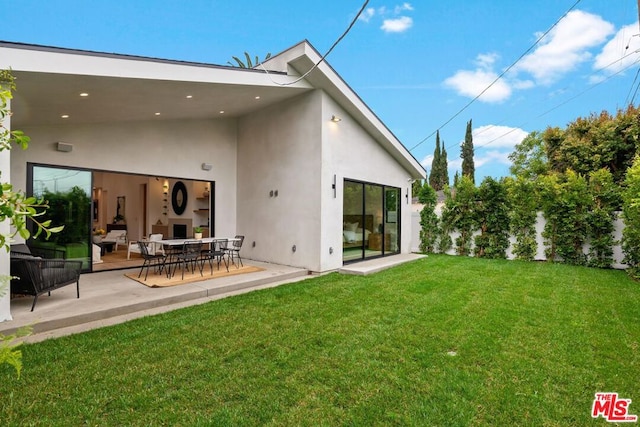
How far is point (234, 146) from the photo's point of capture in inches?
378

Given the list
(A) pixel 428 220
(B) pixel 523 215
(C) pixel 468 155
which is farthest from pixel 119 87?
(C) pixel 468 155

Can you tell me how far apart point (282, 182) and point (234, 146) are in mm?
2393

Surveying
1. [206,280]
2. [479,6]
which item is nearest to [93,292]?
[206,280]

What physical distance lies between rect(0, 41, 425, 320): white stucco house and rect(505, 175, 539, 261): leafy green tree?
2.90 metres

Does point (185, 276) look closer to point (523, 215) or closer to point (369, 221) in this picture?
point (369, 221)

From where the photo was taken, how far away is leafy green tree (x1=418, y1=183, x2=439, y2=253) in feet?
37.4

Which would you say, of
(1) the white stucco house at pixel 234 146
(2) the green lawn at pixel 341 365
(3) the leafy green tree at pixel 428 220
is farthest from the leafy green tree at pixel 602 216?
(1) the white stucco house at pixel 234 146

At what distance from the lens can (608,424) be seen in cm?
229

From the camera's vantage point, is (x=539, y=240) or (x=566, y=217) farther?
(x=539, y=240)

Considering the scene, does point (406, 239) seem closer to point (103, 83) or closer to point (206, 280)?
point (206, 280)

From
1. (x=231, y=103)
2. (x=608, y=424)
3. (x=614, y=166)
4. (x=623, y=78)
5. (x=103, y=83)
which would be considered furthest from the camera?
(x=614, y=166)

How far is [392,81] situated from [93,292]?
51.8ft

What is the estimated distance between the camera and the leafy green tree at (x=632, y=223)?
21.9 feet

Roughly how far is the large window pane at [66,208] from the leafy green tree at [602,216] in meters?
12.2
